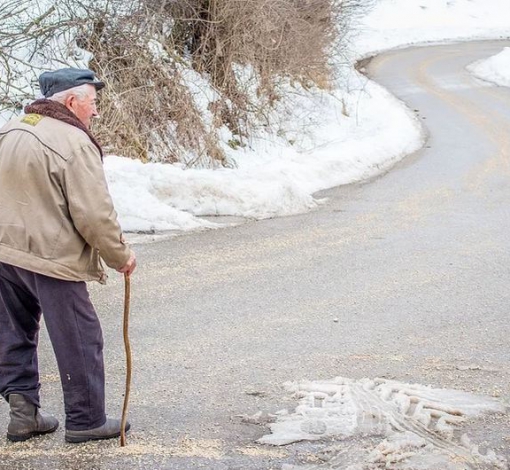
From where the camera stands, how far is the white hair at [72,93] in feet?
12.6

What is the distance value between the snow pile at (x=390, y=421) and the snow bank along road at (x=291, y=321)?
133 mm

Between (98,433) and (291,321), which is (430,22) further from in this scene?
(98,433)

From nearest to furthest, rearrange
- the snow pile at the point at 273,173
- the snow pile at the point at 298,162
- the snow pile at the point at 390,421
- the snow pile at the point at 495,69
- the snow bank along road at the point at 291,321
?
the snow pile at the point at 390,421, the snow bank along road at the point at 291,321, the snow pile at the point at 273,173, the snow pile at the point at 298,162, the snow pile at the point at 495,69

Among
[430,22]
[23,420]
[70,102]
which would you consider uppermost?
[70,102]

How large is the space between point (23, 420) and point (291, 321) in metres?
2.60

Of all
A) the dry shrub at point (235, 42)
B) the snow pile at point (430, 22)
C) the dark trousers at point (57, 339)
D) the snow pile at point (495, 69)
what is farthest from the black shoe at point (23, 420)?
the snow pile at point (430, 22)

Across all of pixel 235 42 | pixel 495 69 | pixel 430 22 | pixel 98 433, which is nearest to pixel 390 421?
pixel 98 433

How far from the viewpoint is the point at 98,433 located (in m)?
4.06

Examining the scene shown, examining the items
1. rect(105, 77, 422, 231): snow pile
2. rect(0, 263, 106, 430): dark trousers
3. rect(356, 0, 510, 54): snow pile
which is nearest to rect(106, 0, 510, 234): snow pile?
rect(105, 77, 422, 231): snow pile

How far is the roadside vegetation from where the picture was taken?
39.2 ft

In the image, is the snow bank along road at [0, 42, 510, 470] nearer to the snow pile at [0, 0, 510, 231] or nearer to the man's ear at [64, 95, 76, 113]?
the snow pile at [0, 0, 510, 231]

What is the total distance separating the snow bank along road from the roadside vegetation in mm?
2890

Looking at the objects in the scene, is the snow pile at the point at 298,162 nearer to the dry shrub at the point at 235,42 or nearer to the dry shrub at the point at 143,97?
the dry shrub at the point at 235,42

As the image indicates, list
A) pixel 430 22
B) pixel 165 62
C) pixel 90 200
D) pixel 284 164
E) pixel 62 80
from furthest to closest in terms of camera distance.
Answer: pixel 430 22 < pixel 165 62 < pixel 284 164 < pixel 62 80 < pixel 90 200
